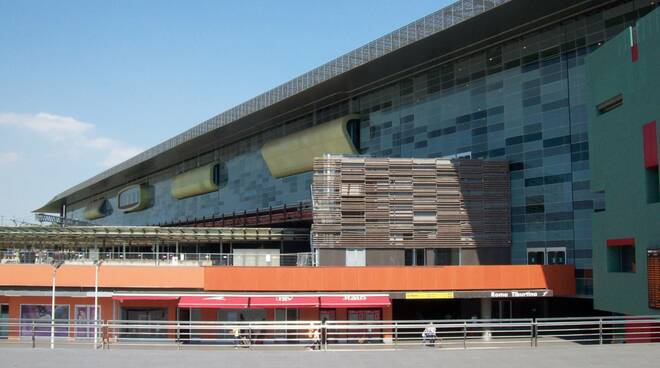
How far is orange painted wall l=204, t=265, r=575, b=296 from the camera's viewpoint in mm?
35438

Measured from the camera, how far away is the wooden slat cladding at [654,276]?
26484mm

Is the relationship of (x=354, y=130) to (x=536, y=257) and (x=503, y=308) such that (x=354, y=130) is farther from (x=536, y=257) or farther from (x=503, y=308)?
(x=503, y=308)

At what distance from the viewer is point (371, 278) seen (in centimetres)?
3616

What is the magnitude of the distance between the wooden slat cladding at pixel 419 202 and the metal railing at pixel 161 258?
628cm

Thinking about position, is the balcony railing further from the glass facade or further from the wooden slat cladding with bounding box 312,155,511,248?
the glass facade

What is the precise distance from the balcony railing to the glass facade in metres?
15.6

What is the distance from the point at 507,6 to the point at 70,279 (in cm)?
2827

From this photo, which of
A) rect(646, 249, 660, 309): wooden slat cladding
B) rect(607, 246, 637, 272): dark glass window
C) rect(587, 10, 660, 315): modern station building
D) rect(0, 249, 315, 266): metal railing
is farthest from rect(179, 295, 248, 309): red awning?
rect(646, 249, 660, 309): wooden slat cladding

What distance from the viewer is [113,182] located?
425 feet

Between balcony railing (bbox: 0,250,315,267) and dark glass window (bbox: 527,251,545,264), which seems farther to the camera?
dark glass window (bbox: 527,251,545,264)

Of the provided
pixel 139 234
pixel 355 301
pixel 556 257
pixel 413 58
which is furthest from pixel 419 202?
pixel 139 234

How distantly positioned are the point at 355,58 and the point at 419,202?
15.1 metres

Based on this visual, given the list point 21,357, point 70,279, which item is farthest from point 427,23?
A: point 21,357

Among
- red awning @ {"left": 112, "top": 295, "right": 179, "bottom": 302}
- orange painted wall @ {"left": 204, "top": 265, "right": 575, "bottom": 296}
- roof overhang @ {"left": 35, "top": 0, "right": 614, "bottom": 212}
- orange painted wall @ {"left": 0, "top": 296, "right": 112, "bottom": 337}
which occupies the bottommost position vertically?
orange painted wall @ {"left": 0, "top": 296, "right": 112, "bottom": 337}
